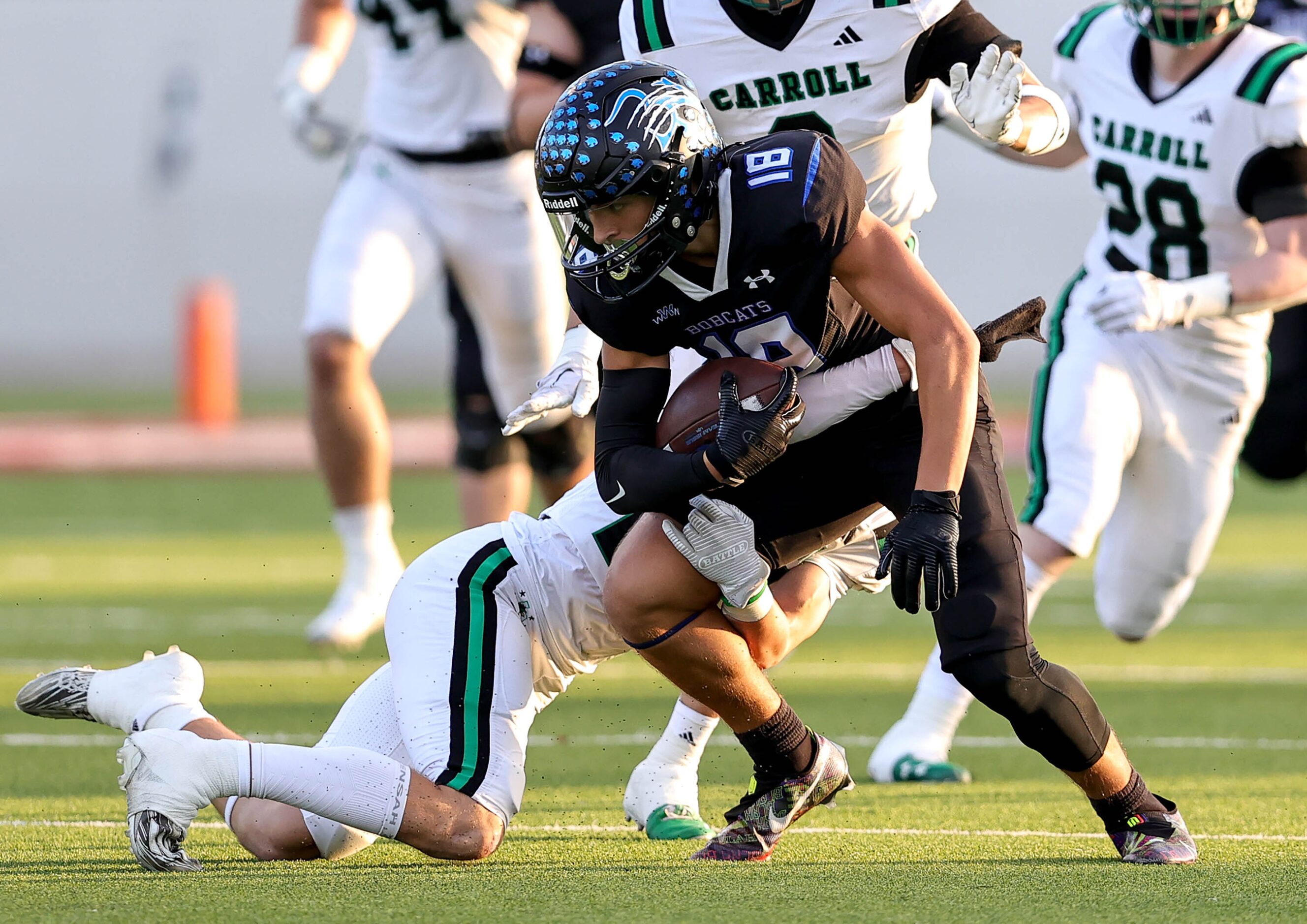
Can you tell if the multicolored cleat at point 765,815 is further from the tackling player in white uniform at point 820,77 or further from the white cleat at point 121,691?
the white cleat at point 121,691

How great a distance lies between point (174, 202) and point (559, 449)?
65.0ft

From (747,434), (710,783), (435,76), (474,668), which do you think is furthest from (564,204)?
(435,76)

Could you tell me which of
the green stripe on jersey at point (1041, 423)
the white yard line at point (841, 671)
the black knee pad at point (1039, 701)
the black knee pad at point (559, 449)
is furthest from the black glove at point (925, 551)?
the black knee pad at point (559, 449)

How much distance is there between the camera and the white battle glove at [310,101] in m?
6.04

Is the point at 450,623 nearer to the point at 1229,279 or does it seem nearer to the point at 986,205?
the point at 1229,279

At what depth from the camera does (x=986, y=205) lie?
81.8ft

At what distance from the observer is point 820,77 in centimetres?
354

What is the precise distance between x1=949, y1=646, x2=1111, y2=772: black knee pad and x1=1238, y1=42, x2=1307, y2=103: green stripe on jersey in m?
1.95

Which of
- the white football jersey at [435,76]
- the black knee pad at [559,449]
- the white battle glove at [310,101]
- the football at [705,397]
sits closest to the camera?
the football at [705,397]

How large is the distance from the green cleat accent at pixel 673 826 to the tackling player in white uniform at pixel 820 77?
0.10 ft

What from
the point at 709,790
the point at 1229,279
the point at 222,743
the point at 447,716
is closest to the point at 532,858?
the point at 447,716

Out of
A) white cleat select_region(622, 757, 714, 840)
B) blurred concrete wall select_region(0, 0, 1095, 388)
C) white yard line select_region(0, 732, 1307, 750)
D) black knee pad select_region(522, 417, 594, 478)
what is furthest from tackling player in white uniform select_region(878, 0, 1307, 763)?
blurred concrete wall select_region(0, 0, 1095, 388)

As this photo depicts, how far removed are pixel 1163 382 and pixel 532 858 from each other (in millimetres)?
2201

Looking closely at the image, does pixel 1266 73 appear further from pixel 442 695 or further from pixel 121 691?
pixel 121 691
